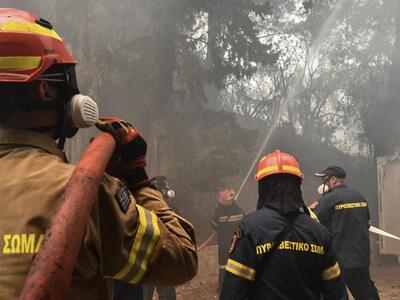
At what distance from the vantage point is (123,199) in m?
1.16

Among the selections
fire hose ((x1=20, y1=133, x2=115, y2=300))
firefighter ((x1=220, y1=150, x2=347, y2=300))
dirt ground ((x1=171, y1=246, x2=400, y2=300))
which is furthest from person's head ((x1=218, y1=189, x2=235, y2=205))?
fire hose ((x1=20, y1=133, x2=115, y2=300))

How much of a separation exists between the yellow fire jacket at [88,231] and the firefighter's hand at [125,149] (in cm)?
13

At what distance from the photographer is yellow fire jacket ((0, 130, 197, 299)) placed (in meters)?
1.01

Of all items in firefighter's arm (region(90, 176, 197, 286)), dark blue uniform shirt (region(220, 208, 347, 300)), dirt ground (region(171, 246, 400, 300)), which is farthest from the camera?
dirt ground (region(171, 246, 400, 300))

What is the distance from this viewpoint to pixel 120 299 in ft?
6.47

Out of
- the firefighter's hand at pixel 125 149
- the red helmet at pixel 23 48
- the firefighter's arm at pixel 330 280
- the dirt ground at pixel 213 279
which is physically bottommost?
the dirt ground at pixel 213 279

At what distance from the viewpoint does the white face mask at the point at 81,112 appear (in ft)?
4.17

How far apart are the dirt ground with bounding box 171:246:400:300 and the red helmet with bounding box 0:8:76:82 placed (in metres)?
7.26

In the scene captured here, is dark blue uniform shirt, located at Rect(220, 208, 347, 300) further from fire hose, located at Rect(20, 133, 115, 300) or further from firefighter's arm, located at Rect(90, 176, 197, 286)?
fire hose, located at Rect(20, 133, 115, 300)

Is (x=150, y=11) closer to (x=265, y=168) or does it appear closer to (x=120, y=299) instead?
(x=265, y=168)

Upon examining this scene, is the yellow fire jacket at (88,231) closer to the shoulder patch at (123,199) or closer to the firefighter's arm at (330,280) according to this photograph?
the shoulder patch at (123,199)

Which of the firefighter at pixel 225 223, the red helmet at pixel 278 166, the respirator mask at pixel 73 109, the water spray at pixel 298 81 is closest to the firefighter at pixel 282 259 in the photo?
the red helmet at pixel 278 166

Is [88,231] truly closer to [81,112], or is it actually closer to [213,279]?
[81,112]

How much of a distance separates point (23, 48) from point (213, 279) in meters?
8.72
